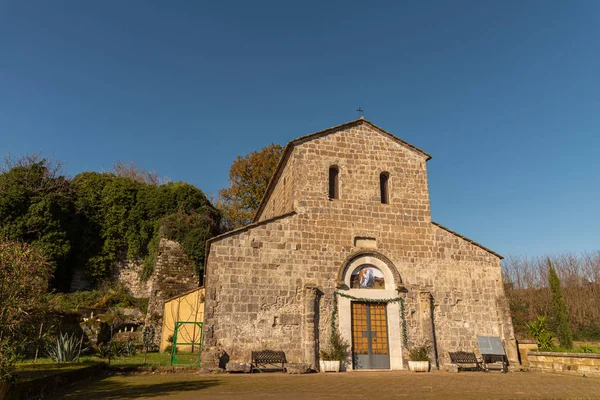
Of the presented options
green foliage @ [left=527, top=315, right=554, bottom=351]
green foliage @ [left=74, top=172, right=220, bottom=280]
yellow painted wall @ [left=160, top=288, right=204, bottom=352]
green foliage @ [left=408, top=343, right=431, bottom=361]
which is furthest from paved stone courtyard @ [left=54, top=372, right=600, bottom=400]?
green foliage @ [left=74, top=172, right=220, bottom=280]

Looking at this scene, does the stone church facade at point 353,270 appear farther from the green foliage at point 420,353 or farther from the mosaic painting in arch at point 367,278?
the green foliage at point 420,353

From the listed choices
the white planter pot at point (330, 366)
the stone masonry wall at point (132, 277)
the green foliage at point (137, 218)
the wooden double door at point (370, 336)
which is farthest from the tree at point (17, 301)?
the stone masonry wall at point (132, 277)

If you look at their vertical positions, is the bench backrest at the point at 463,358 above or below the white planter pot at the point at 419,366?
above

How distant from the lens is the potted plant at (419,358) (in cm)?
1348

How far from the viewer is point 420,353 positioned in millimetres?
13703

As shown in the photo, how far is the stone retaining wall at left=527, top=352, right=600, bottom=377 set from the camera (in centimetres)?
1229

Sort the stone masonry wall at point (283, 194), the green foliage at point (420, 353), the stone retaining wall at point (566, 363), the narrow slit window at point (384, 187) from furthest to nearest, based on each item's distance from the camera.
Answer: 1. the narrow slit window at point (384, 187)
2. the stone masonry wall at point (283, 194)
3. the green foliage at point (420, 353)
4. the stone retaining wall at point (566, 363)

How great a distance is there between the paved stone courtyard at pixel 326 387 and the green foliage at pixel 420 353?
1.63 m

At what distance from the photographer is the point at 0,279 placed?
656 cm

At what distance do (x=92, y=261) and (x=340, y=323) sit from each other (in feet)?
60.5

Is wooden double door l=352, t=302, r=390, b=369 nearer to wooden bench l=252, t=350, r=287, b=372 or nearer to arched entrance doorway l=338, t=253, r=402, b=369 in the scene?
arched entrance doorway l=338, t=253, r=402, b=369

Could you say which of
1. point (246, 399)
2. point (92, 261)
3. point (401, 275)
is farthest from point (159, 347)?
point (246, 399)

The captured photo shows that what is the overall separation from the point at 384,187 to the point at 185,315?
12.0m

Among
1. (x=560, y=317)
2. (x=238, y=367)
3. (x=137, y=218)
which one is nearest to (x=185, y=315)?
(x=238, y=367)
